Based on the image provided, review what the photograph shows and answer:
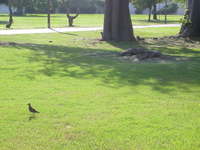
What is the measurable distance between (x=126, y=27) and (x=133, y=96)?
14153 mm

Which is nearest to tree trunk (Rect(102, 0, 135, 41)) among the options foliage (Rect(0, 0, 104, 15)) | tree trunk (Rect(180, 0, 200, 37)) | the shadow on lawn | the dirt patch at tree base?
tree trunk (Rect(180, 0, 200, 37))

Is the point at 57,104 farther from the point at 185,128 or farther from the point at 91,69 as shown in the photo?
the point at 91,69

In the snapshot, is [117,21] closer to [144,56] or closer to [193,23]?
[193,23]

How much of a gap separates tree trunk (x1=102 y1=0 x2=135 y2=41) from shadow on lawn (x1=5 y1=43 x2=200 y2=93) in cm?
755

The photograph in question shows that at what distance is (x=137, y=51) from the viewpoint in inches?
534

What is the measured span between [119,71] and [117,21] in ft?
35.8

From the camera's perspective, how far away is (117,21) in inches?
834

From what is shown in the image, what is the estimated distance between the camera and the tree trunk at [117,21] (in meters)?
21.1

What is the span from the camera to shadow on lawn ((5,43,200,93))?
30.3ft

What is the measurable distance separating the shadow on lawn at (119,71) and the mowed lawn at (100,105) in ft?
0.08

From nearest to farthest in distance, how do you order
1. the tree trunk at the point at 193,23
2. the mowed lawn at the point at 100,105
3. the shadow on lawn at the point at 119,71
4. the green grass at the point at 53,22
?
1. the mowed lawn at the point at 100,105
2. the shadow on lawn at the point at 119,71
3. the tree trunk at the point at 193,23
4. the green grass at the point at 53,22

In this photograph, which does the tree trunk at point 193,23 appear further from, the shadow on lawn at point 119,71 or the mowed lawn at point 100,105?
the mowed lawn at point 100,105

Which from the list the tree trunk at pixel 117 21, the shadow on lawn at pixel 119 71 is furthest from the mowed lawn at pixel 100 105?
the tree trunk at pixel 117 21

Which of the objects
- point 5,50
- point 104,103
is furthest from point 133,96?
point 5,50
